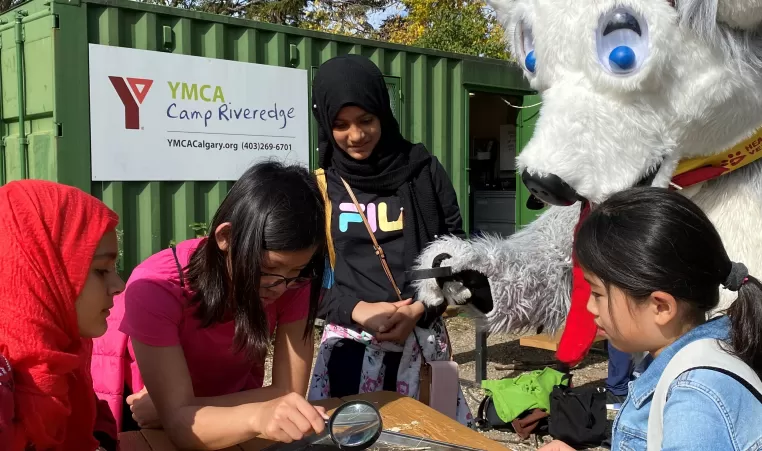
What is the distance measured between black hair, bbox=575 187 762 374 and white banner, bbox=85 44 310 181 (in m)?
3.04

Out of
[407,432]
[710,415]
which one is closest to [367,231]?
[407,432]

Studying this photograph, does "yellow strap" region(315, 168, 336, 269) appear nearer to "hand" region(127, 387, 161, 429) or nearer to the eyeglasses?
the eyeglasses

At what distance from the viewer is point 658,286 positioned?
3.59ft

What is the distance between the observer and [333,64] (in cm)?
204

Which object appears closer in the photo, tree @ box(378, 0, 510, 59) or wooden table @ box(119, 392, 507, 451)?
wooden table @ box(119, 392, 507, 451)

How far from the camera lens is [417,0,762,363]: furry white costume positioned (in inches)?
52.5

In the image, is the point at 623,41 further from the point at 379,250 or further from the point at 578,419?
the point at 578,419

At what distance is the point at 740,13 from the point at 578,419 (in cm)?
239

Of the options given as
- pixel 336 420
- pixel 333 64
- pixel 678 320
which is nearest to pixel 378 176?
pixel 333 64

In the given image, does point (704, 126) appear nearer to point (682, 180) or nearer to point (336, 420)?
point (682, 180)

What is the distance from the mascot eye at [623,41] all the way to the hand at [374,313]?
886mm

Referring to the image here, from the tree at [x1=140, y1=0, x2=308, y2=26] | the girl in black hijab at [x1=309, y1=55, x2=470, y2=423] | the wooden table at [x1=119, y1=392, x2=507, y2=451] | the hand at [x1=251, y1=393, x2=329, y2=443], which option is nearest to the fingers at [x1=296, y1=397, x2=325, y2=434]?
the hand at [x1=251, y1=393, x2=329, y2=443]

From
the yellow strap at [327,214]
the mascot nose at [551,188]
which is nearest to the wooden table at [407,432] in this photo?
the yellow strap at [327,214]

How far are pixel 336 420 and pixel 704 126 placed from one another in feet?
3.21
